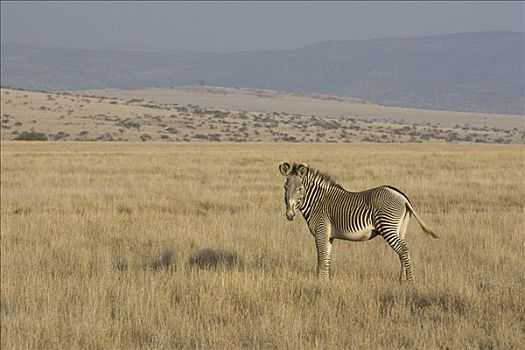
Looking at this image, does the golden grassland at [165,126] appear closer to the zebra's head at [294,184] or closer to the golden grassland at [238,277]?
the golden grassland at [238,277]

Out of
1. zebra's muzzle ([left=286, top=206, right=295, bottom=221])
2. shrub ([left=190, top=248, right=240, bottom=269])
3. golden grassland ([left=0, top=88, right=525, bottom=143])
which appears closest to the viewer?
zebra's muzzle ([left=286, top=206, right=295, bottom=221])

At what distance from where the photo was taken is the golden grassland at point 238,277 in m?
6.96

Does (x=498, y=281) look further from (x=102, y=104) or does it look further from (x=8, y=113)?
(x=102, y=104)

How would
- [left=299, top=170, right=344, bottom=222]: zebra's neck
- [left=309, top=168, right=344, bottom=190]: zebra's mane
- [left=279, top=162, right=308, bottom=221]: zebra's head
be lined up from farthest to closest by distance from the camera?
1. [left=309, top=168, right=344, bottom=190]: zebra's mane
2. [left=299, top=170, right=344, bottom=222]: zebra's neck
3. [left=279, top=162, right=308, bottom=221]: zebra's head

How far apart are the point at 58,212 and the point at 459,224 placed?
26.9 ft

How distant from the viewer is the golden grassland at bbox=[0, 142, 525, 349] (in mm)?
6957

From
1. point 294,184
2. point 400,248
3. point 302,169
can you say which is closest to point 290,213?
point 294,184

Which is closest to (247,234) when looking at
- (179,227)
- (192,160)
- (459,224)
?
(179,227)

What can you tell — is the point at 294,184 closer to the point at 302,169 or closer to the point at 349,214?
the point at 302,169

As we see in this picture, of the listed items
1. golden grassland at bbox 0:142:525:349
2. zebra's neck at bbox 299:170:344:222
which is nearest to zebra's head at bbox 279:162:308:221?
zebra's neck at bbox 299:170:344:222

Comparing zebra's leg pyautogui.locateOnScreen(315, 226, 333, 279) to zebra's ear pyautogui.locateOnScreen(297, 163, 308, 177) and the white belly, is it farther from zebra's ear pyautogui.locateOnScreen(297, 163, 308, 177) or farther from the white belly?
zebra's ear pyautogui.locateOnScreen(297, 163, 308, 177)

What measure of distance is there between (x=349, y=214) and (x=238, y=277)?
1.47 metres

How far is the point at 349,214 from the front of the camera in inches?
354

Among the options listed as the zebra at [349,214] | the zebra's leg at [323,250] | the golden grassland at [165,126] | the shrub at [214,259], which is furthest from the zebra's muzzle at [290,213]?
the golden grassland at [165,126]
